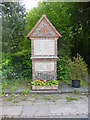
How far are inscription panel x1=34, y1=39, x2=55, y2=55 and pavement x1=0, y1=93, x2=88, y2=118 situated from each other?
146 centimetres

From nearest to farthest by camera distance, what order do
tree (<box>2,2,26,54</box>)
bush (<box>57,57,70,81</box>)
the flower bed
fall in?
the flower bed → bush (<box>57,57,70,81</box>) → tree (<box>2,2,26,54</box>)

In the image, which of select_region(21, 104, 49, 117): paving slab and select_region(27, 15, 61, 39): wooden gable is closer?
select_region(21, 104, 49, 117): paving slab

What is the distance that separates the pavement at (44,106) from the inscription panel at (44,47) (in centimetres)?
146

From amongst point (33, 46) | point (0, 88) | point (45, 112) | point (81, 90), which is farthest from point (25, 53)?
point (45, 112)

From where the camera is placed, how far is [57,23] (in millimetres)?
7453

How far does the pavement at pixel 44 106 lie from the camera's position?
301 cm

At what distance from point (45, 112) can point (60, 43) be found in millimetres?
5041

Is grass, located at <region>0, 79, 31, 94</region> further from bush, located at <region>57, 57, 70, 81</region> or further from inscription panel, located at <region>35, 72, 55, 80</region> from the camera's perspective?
bush, located at <region>57, 57, 70, 81</region>

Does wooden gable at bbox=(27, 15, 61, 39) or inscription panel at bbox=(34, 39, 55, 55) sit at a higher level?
wooden gable at bbox=(27, 15, 61, 39)

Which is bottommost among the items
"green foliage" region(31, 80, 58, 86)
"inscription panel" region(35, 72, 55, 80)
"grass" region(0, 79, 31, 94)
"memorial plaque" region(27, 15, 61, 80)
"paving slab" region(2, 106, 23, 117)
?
"paving slab" region(2, 106, 23, 117)

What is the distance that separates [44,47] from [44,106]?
82.7 inches

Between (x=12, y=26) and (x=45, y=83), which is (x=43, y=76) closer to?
(x=45, y=83)

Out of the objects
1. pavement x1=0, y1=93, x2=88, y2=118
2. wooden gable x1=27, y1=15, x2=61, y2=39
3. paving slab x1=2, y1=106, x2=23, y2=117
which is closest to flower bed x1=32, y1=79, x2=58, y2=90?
pavement x1=0, y1=93, x2=88, y2=118

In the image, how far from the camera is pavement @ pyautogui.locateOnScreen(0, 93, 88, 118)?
301cm
